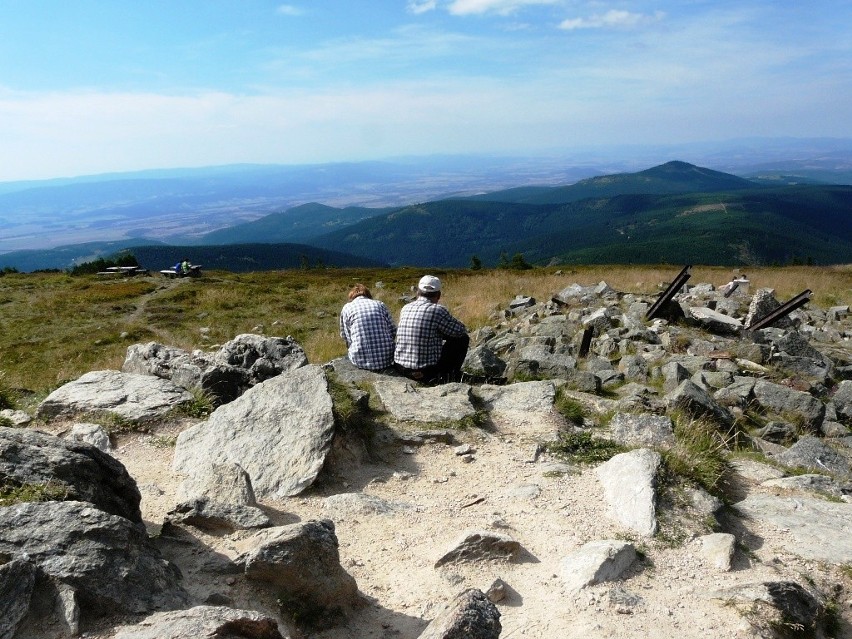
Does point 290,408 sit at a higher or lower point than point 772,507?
higher

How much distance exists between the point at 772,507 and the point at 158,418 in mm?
7304

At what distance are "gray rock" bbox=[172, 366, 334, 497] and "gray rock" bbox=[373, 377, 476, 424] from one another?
4.09 feet

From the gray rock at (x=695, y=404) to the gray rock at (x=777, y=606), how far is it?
409cm

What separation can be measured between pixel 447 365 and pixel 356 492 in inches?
149

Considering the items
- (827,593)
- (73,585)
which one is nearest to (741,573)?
(827,593)

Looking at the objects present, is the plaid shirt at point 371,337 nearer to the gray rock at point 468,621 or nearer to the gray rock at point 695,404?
the gray rock at point 695,404

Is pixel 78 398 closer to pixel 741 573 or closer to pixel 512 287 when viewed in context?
pixel 741 573

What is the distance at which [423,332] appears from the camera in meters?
9.30

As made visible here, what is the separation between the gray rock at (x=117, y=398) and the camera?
7.83m

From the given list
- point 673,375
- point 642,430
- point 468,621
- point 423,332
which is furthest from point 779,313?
point 468,621

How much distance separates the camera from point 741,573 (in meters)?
4.62

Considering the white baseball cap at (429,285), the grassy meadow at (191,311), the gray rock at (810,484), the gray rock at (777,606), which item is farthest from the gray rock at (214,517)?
the grassy meadow at (191,311)

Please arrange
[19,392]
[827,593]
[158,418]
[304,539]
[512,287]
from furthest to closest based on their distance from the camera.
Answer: [512,287] → [19,392] → [158,418] → [827,593] → [304,539]

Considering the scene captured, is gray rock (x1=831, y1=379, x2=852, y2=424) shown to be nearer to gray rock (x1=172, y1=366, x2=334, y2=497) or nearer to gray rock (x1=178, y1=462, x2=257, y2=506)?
gray rock (x1=172, y1=366, x2=334, y2=497)
